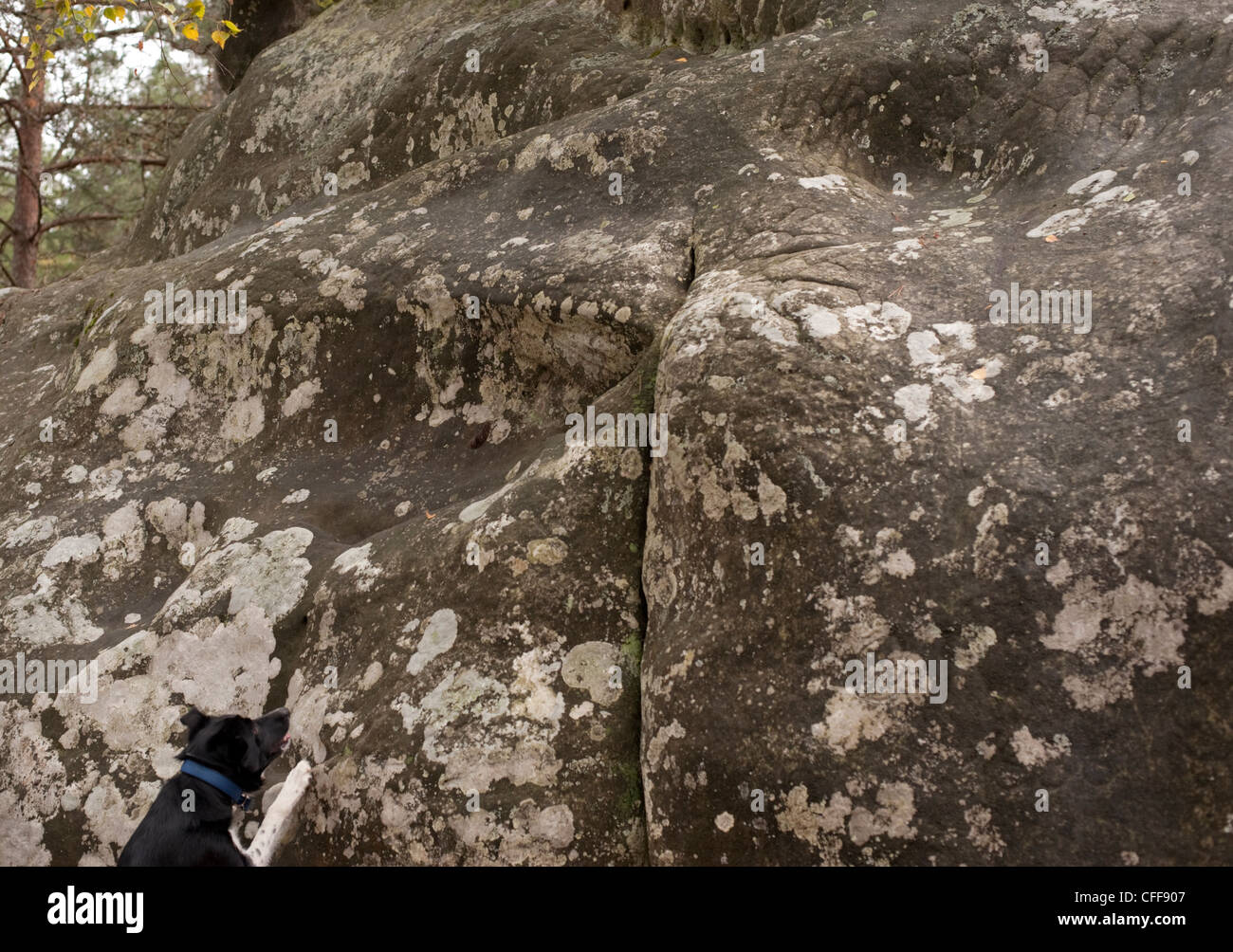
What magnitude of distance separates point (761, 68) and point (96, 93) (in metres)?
11.9

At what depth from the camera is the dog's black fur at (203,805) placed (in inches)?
153

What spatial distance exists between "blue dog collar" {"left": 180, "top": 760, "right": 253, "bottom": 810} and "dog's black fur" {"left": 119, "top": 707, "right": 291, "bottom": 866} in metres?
0.02

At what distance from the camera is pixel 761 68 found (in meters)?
5.86

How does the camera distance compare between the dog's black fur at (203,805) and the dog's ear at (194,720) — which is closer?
Answer: the dog's black fur at (203,805)

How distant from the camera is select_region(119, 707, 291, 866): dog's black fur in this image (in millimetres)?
3881

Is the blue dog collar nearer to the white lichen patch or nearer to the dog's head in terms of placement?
the dog's head

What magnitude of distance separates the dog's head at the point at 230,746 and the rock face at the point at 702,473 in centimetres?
24

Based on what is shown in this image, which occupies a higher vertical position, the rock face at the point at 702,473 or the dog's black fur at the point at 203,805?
the rock face at the point at 702,473

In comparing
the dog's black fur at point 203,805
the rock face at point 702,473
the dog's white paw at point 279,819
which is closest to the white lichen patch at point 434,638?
the rock face at point 702,473

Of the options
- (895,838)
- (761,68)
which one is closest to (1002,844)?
(895,838)

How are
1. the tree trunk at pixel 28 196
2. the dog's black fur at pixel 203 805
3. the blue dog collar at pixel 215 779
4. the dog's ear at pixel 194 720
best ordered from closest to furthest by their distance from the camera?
the dog's black fur at pixel 203 805 → the blue dog collar at pixel 215 779 → the dog's ear at pixel 194 720 → the tree trunk at pixel 28 196

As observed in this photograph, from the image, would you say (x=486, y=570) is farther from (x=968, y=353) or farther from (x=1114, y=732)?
(x=1114, y=732)

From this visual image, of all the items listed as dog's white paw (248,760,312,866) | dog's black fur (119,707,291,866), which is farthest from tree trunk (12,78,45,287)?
dog's white paw (248,760,312,866)

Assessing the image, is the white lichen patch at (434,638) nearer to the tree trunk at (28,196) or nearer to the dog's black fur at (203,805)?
the dog's black fur at (203,805)
